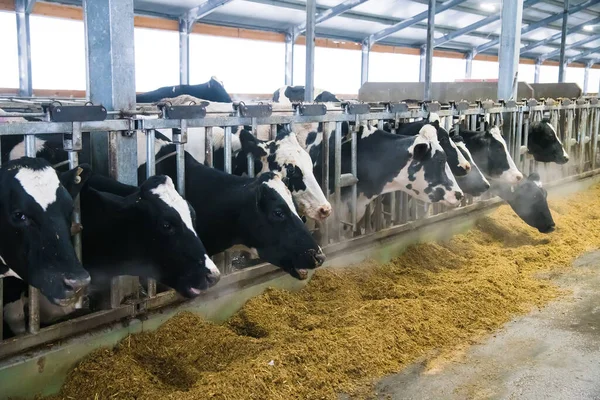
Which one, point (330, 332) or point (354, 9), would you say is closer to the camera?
point (330, 332)

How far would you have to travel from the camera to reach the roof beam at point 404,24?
628 inches

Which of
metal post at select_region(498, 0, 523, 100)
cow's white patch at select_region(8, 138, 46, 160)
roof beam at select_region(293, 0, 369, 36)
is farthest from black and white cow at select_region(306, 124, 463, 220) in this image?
roof beam at select_region(293, 0, 369, 36)

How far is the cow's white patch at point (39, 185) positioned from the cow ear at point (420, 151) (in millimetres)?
3351

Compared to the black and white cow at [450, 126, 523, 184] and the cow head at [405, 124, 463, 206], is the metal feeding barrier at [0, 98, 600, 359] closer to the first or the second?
the black and white cow at [450, 126, 523, 184]

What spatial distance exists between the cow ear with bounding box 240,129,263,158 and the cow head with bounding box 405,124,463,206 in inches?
60.2

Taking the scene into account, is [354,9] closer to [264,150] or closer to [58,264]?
[264,150]

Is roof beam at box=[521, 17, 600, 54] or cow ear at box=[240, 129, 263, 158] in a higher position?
roof beam at box=[521, 17, 600, 54]

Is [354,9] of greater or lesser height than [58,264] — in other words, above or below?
above

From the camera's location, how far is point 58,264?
2.64 m

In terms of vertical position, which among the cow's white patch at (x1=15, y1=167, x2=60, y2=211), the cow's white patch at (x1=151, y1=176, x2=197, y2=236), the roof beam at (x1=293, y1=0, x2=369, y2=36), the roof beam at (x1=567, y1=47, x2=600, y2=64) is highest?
the roof beam at (x1=567, y1=47, x2=600, y2=64)

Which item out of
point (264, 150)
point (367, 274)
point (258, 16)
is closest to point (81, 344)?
point (264, 150)

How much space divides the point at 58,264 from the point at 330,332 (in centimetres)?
188

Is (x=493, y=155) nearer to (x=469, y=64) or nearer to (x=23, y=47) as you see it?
(x=23, y=47)

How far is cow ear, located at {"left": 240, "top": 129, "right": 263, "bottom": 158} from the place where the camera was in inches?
179
